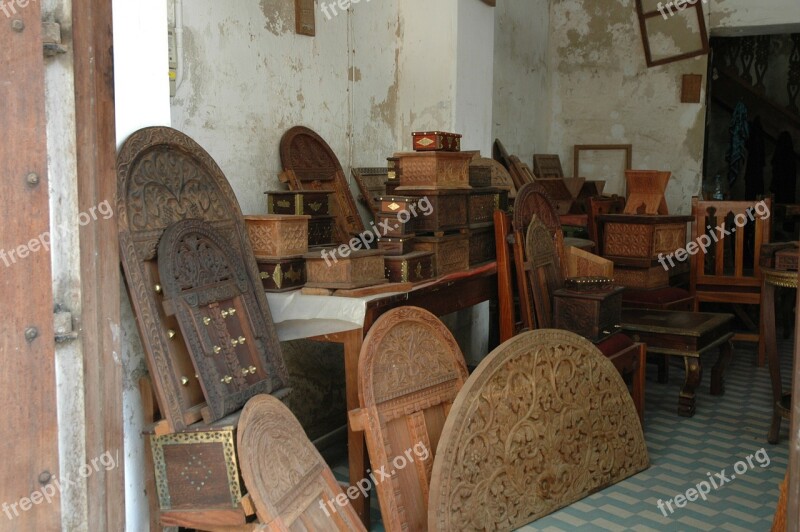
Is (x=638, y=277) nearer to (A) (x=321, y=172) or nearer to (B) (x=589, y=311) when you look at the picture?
(B) (x=589, y=311)

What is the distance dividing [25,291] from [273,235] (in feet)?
5.18

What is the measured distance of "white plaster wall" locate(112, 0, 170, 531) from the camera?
271cm

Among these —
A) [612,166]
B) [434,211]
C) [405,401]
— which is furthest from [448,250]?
[612,166]

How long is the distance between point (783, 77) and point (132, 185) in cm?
1105

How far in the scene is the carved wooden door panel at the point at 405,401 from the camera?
10.7 feet

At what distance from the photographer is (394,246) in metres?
4.12

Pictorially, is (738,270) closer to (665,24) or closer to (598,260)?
(598,260)

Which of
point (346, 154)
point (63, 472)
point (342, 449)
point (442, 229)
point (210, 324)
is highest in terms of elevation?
point (346, 154)

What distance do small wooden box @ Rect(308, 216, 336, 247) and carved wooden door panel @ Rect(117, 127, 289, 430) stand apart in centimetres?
112

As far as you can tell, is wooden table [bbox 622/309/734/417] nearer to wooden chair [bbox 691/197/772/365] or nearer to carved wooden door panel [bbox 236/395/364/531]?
wooden chair [bbox 691/197/772/365]

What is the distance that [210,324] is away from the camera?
2965mm

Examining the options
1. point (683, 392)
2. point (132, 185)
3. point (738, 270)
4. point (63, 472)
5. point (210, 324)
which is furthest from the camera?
point (738, 270)

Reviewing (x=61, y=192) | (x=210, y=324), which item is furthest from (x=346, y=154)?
(x=61, y=192)

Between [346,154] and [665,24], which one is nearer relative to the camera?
[346,154]
